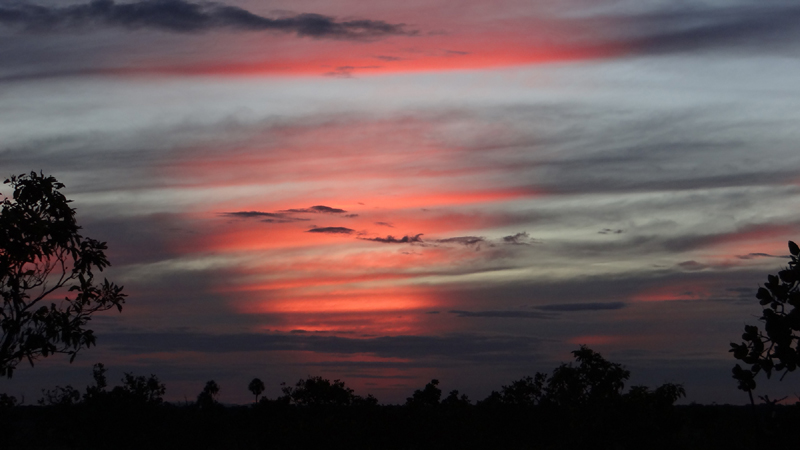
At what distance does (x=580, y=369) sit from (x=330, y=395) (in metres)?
46.3

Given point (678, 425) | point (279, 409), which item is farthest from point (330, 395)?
point (678, 425)

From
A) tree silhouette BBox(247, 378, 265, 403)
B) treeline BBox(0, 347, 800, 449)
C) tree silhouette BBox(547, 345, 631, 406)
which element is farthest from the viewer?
tree silhouette BBox(247, 378, 265, 403)

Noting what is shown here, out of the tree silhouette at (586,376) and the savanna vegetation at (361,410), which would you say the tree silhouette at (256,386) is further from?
the tree silhouette at (586,376)

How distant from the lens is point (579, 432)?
28.9m

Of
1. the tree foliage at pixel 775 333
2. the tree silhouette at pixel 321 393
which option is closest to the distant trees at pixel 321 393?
the tree silhouette at pixel 321 393

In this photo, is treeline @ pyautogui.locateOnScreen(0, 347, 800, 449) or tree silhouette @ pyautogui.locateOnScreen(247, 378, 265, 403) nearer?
treeline @ pyautogui.locateOnScreen(0, 347, 800, 449)

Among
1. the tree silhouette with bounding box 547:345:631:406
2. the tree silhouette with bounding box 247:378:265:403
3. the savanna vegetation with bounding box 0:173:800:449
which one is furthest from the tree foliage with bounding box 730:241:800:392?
the tree silhouette with bounding box 247:378:265:403

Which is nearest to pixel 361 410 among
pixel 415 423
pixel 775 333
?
pixel 415 423

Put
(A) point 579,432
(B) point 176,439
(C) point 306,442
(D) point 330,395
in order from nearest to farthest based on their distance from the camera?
(A) point 579,432, (C) point 306,442, (B) point 176,439, (D) point 330,395

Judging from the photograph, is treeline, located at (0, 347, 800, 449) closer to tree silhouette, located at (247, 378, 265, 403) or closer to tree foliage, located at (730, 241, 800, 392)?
tree foliage, located at (730, 241, 800, 392)

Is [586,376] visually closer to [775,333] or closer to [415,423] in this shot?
[415,423]

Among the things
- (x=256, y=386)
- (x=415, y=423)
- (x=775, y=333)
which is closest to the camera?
(x=775, y=333)

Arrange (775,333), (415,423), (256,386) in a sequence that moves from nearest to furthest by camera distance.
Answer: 1. (775,333)
2. (415,423)
3. (256,386)

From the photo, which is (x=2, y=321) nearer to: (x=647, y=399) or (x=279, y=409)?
(x=647, y=399)
